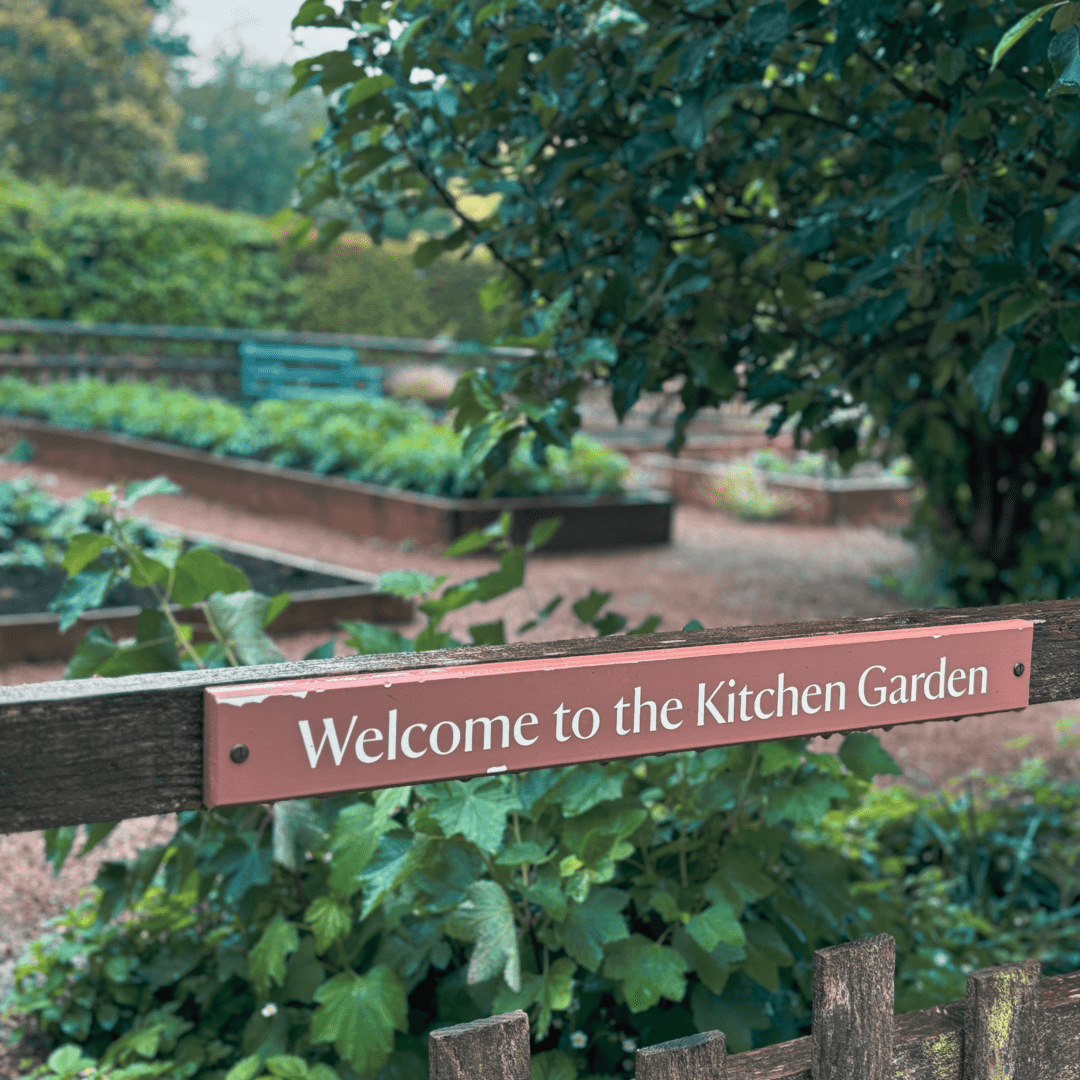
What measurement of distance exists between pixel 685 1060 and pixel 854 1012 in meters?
0.22

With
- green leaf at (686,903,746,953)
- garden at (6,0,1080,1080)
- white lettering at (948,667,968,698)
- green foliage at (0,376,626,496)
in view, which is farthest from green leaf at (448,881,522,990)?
green foliage at (0,376,626,496)

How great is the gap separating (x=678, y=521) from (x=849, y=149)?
22.1 ft

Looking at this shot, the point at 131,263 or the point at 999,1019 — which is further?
the point at 131,263

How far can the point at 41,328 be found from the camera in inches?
489

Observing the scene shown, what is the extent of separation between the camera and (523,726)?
1.03 m

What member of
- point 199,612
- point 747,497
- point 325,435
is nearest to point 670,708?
point 199,612

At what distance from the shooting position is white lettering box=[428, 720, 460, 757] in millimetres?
1001

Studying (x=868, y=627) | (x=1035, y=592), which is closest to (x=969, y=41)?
(x=868, y=627)

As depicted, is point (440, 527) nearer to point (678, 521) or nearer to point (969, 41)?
point (678, 521)

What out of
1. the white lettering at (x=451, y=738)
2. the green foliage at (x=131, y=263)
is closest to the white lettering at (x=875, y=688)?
the white lettering at (x=451, y=738)

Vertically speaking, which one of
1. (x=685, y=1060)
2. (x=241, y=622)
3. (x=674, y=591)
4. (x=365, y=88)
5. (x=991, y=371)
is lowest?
(x=674, y=591)

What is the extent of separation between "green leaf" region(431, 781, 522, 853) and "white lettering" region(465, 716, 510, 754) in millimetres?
444

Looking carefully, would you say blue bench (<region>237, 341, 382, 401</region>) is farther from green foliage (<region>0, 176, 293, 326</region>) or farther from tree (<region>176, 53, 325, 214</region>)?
tree (<region>176, 53, 325, 214</region>)

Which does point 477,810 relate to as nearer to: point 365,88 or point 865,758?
point 865,758
